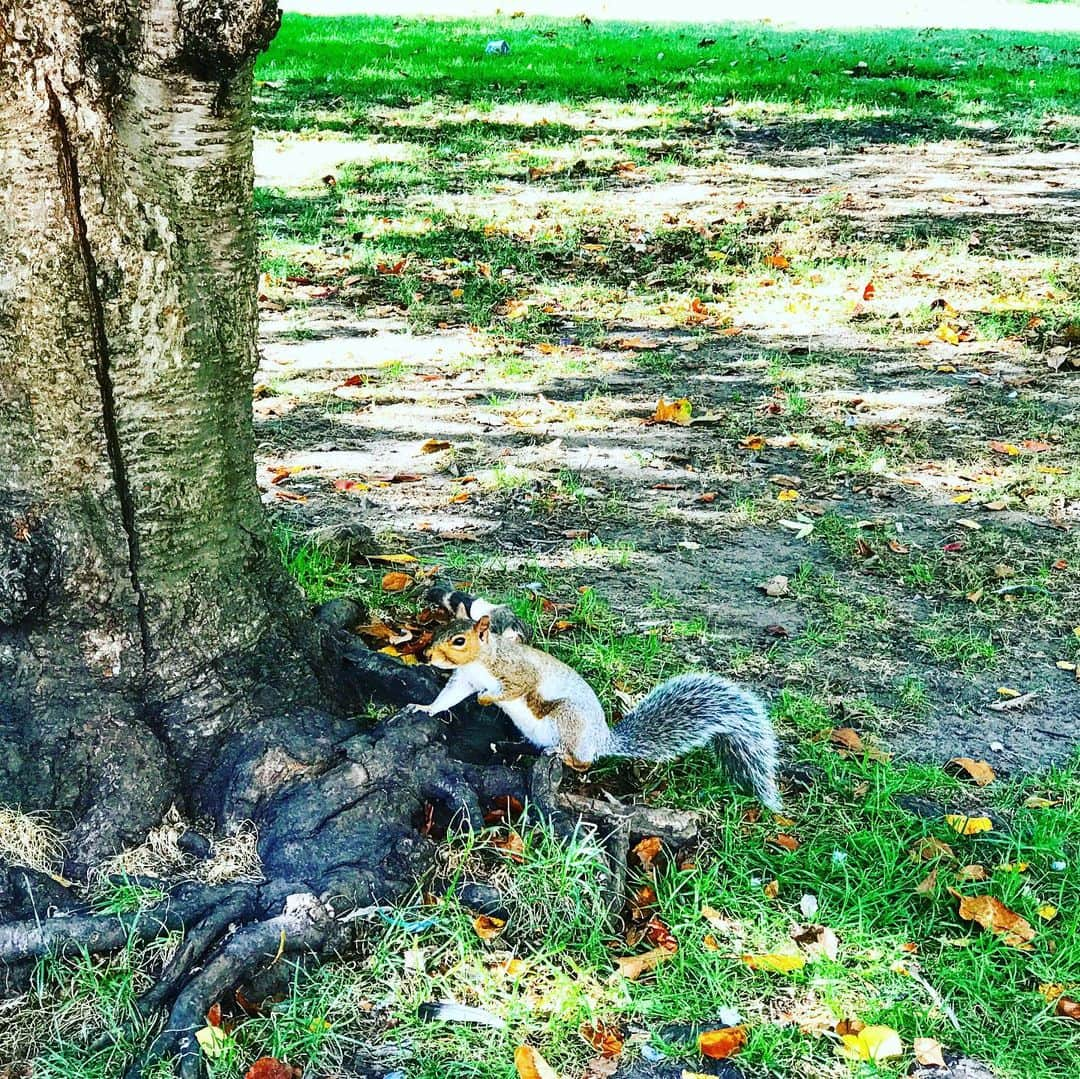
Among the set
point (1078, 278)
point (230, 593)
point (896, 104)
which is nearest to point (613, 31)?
point (896, 104)

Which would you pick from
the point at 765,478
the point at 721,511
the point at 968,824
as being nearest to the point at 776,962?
the point at 968,824

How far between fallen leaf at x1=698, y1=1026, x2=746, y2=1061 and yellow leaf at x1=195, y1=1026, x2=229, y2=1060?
925 mm

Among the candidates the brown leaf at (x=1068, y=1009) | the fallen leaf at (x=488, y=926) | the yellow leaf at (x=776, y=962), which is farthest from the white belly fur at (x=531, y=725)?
the brown leaf at (x=1068, y=1009)

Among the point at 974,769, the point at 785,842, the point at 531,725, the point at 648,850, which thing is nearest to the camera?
the point at 648,850

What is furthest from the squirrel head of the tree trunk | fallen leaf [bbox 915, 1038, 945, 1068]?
fallen leaf [bbox 915, 1038, 945, 1068]

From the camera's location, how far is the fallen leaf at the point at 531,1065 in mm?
2352

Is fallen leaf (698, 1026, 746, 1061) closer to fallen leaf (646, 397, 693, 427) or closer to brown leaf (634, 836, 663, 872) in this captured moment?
brown leaf (634, 836, 663, 872)

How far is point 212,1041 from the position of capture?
2.35 m

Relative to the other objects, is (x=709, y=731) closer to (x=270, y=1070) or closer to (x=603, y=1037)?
(x=603, y=1037)

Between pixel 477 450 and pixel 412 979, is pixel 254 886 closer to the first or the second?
pixel 412 979

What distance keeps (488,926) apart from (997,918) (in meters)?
1.15

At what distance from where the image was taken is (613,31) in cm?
1648

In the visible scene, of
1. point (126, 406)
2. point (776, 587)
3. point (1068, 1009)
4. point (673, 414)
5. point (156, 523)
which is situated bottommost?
point (1068, 1009)

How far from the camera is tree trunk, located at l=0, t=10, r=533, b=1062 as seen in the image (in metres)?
2.47
